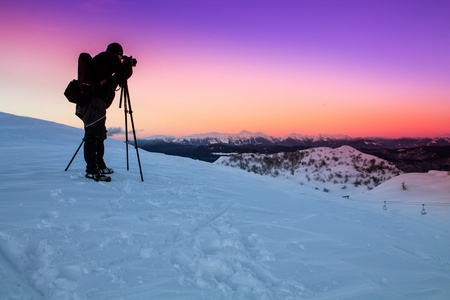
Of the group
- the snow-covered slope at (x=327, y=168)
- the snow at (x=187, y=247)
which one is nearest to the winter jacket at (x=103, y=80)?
the snow at (x=187, y=247)

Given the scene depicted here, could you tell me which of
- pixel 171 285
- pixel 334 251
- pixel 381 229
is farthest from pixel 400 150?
pixel 171 285

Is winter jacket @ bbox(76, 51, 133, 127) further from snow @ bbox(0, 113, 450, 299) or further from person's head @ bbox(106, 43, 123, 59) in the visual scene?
snow @ bbox(0, 113, 450, 299)

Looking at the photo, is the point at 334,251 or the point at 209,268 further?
the point at 334,251

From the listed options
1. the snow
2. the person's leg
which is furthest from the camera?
the snow

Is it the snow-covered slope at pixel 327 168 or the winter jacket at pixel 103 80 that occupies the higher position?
the winter jacket at pixel 103 80

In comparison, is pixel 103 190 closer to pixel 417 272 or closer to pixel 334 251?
pixel 334 251

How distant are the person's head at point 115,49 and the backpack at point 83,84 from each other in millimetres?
341

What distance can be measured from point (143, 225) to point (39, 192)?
1.60 metres

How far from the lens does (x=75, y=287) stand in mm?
1518

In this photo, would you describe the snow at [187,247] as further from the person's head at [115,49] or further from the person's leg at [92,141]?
the person's head at [115,49]

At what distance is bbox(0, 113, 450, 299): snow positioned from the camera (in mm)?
1665

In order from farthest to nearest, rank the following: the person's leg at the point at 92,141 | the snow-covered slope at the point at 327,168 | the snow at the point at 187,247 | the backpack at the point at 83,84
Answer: the snow-covered slope at the point at 327,168
the person's leg at the point at 92,141
the backpack at the point at 83,84
the snow at the point at 187,247

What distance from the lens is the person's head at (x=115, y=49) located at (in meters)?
3.80

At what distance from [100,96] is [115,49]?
0.83 metres
